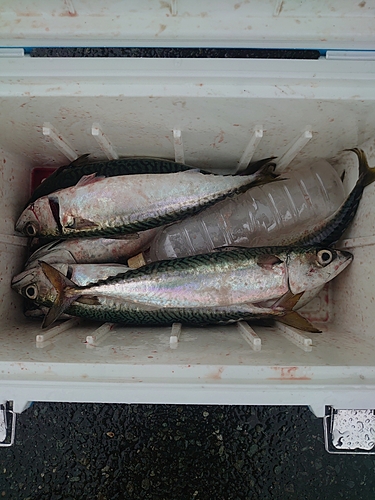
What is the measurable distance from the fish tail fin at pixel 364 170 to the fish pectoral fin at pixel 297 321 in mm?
600

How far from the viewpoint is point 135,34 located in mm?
1348

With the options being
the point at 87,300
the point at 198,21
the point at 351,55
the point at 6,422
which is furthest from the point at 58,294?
the point at 351,55

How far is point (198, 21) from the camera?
1.33m

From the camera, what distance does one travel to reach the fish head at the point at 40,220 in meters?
1.79

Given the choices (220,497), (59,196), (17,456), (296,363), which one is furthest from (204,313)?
(17,456)

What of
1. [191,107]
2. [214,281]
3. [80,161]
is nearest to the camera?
[191,107]

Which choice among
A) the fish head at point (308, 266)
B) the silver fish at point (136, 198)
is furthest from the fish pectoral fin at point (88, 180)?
the fish head at point (308, 266)

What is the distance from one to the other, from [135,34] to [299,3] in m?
0.50

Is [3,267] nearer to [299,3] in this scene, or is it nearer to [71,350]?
[71,350]

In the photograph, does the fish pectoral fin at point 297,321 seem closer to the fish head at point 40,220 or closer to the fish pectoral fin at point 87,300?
the fish pectoral fin at point 87,300

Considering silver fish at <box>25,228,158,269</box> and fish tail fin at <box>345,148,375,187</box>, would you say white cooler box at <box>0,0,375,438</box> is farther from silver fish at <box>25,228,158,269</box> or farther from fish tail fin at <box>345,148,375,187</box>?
silver fish at <box>25,228,158,269</box>

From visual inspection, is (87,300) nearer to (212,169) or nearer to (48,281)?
(48,281)

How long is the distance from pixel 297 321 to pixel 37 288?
1035mm

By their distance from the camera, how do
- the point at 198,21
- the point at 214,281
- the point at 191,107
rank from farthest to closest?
the point at 214,281 → the point at 191,107 → the point at 198,21
